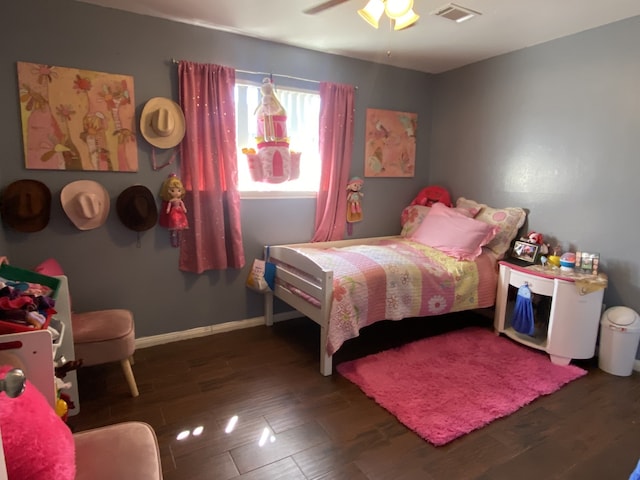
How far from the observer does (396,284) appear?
2779 mm

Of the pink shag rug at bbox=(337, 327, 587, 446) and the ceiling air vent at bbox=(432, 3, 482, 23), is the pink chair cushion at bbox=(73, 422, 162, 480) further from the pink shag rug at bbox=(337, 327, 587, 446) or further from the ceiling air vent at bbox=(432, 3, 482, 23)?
the ceiling air vent at bbox=(432, 3, 482, 23)

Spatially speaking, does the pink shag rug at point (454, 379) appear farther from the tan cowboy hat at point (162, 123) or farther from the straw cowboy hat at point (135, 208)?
the tan cowboy hat at point (162, 123)

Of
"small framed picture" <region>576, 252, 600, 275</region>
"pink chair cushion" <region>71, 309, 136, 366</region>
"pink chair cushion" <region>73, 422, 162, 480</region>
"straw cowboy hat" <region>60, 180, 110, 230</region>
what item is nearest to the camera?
"pink chair cushion" <region>73, 422, 162, 480</region>

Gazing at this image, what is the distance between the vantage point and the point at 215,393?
Result: 2.36m

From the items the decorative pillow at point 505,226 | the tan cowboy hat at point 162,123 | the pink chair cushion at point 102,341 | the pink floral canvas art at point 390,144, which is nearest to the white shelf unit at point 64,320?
the pink chair cushion at point 102,341

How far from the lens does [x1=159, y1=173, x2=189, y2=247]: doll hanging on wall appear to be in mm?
2781

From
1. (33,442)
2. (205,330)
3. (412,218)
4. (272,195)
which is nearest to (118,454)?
(33,442)

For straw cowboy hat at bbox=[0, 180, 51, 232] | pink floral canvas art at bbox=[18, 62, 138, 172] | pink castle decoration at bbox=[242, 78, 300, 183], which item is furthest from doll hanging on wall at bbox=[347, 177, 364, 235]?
straw cowboy hat at bbox=[0, 180, 51, 232]

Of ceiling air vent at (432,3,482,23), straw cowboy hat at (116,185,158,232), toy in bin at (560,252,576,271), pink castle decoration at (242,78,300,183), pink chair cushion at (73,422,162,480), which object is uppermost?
ceiling air vent at (432,3,482,23)

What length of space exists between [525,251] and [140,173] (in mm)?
2947

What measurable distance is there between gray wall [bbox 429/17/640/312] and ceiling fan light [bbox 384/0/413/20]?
1.90 m

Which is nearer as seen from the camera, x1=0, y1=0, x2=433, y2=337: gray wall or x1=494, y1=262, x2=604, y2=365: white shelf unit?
x1=0, y1=0, x2=433, y2=337: gray wall

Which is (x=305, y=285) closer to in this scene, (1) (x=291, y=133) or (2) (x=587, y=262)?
(1) (x=291, y=133)

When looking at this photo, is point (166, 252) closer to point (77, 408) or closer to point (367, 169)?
point (77, 408)
